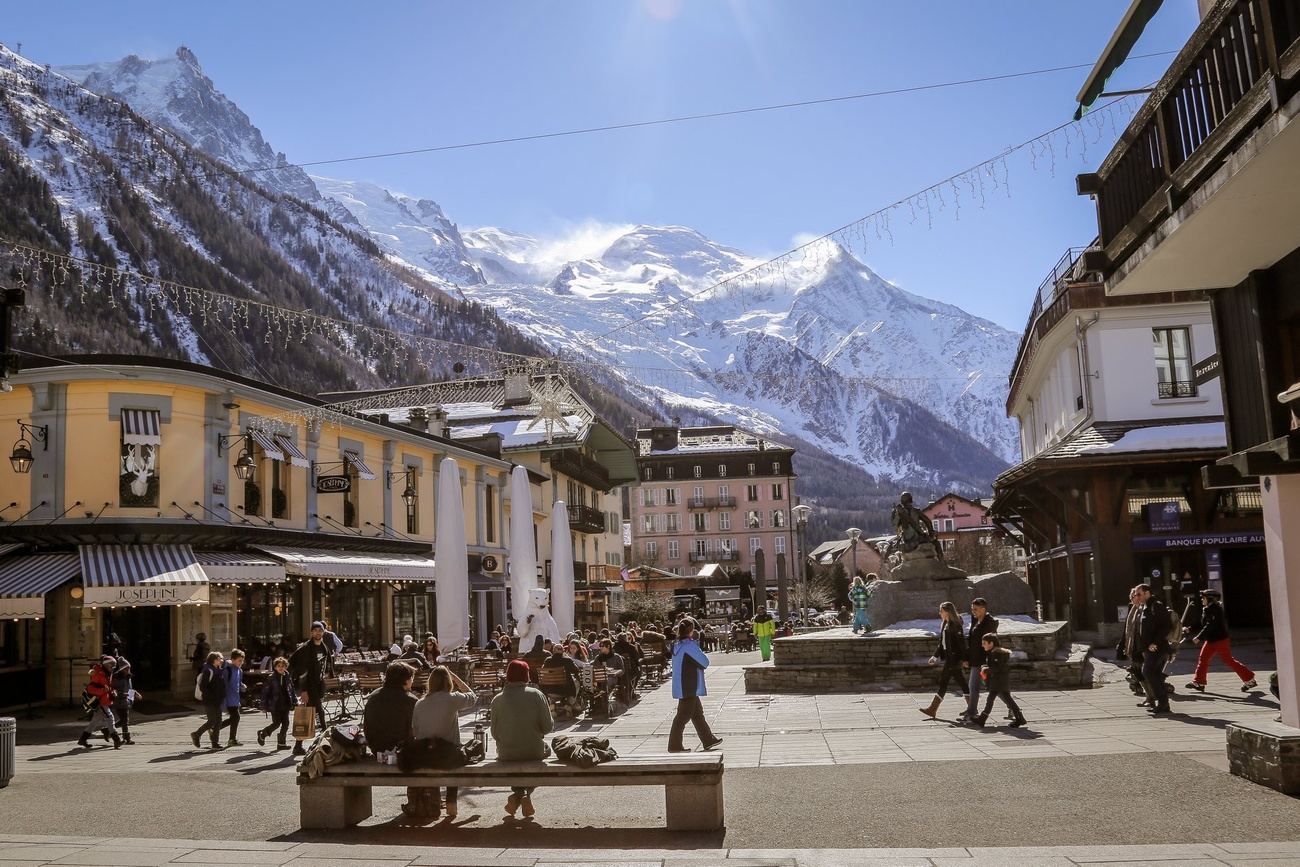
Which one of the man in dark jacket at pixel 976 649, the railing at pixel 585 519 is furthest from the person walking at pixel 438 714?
the railing at pixel 585 519

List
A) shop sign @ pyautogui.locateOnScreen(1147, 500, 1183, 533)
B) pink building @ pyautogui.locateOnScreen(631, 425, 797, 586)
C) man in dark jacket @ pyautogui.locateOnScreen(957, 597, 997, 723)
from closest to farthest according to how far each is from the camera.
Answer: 1. man in dark jacket @ pyautogui.locateOnScreen(957, 597, 997, 723)
2. shop sign @ pyautogui.locateOnScreen(1147, 500, 1183, 533)
3. pink building @ pyautogui.locateOnScreen(631, 425, 797, 586)

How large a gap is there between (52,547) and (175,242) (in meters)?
115

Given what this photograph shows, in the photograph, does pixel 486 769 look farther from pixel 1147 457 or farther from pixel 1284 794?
pixel 1147 457

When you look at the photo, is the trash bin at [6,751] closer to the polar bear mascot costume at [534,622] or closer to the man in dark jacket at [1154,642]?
the polar bear mascot costume at [534,622]

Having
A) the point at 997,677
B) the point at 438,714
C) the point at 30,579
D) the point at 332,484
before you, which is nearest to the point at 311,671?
the point at 438,714

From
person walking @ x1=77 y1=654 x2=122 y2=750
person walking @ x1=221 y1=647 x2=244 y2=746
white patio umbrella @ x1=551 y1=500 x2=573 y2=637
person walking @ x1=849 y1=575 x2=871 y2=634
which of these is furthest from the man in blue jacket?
person walking @ x1=849 y1=575 x2=871 y2=634

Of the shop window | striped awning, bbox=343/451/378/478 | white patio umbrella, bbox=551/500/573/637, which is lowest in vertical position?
white patio umbrella, bbox=551/500/573/637

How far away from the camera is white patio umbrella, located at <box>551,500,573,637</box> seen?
23.5m

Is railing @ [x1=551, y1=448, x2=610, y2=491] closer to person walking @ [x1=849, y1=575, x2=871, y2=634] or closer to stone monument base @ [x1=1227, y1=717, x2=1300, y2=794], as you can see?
person walking @ [x1=849, y1=575, x2=871, y2=634]

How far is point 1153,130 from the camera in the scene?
971 cm

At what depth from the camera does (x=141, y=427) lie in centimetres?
2270

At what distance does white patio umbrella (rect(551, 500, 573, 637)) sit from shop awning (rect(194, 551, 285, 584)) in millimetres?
5657

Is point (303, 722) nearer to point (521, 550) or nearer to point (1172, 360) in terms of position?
point (521, 550)

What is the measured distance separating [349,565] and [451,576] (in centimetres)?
679
